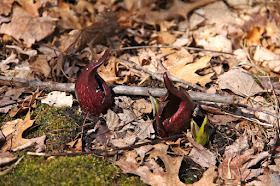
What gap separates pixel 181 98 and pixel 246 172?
0.92 meters

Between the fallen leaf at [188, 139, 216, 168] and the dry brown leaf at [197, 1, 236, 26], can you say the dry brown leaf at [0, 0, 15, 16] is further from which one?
the fallen leaf at [188, 139, 216, 168]

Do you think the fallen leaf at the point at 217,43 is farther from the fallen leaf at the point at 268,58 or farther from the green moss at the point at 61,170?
the green moss at the point at 61,170

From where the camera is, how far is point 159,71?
3.92m

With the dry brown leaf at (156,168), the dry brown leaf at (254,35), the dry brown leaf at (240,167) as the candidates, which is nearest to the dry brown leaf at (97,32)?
the dry brown leaf at (156,168)

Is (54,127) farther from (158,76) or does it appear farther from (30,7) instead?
(30,7)

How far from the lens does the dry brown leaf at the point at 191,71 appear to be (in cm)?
367

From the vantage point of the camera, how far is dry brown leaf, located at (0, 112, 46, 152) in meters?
2.73

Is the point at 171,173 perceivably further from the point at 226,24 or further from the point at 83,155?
the point at 226,24

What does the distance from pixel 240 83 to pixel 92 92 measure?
1865mm

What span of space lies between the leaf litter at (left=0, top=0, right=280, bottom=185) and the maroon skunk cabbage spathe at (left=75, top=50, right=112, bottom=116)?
126 mm

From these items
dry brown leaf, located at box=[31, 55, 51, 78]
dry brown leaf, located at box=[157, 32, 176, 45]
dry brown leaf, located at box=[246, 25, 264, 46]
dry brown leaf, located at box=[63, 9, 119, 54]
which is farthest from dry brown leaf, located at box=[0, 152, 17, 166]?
dry brown leaf, located at box=[246, 25, 264, 46]

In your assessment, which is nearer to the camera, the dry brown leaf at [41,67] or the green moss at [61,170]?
the green moss at [61,170]

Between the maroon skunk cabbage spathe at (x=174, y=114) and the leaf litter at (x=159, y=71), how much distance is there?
11cm

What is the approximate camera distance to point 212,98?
3.09 metres
